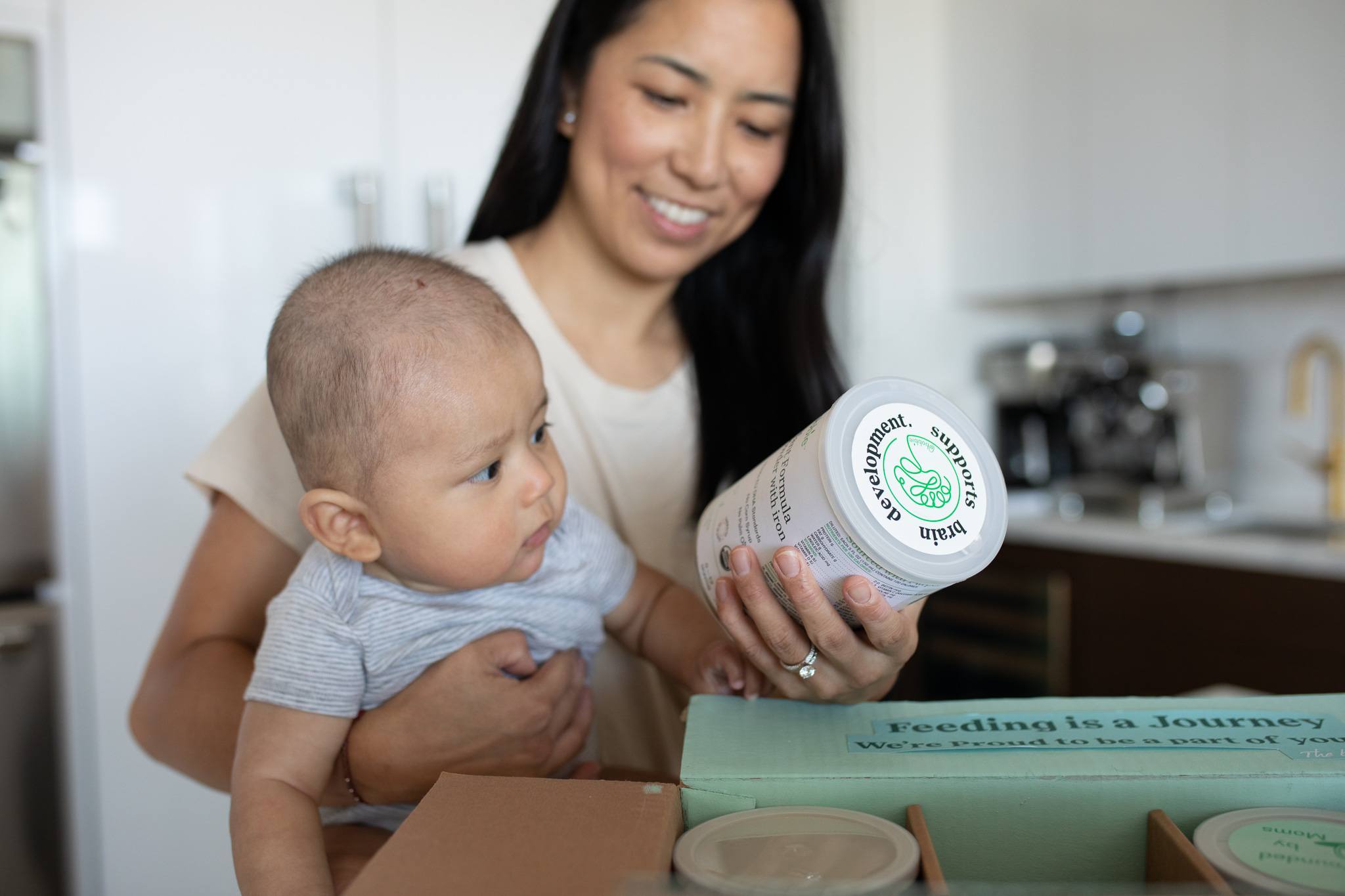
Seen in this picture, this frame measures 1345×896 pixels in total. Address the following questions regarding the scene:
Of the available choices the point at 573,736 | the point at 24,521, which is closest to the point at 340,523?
the point at 573,736

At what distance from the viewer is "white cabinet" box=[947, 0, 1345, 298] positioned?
7.32 feet

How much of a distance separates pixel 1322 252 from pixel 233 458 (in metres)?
2.24

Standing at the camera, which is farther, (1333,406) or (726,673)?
(1333,406)

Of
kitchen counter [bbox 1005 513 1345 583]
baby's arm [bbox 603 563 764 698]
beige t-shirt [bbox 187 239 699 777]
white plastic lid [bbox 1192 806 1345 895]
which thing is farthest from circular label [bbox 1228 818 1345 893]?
kitchen counter [bbox 1005 513 1345 583]

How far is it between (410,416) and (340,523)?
11 cm

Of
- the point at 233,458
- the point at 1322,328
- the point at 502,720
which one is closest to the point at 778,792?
the point at 502,720

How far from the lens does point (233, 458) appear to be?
0.97 metres

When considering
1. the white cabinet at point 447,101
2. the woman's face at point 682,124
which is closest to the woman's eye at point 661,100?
the woman's face at point 682,124

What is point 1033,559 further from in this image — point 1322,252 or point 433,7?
point 433,7

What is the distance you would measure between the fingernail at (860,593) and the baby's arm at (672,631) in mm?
235

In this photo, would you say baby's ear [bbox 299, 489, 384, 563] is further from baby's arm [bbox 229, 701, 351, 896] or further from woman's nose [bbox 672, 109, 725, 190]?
woman's nose [bbox 672, 109, 725, 190]

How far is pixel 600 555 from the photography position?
95cm

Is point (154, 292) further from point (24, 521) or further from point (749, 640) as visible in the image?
point (749, 640)

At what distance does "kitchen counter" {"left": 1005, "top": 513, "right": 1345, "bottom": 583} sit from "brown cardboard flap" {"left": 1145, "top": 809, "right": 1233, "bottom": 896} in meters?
1.69
